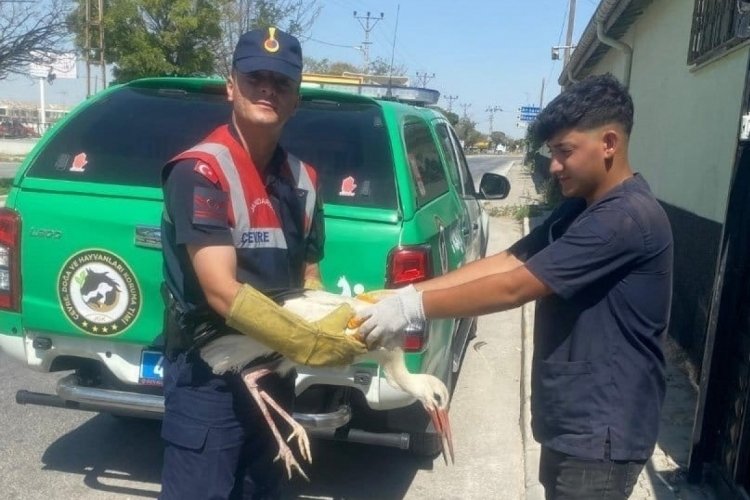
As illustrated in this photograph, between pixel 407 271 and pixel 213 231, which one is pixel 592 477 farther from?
pixel 407 271

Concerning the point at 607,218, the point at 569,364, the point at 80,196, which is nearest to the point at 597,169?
the point at 607,218

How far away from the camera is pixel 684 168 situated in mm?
7684

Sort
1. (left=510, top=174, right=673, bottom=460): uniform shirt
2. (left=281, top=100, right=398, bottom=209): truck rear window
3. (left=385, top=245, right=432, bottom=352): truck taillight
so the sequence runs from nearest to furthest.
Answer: (left=510, top=174, right=673, bottom=460): uniform shirt, (left=385, top=245, right=432, bottom=352): truck taillight, (left=281, top=100, right=398, bottom=209): truck rear window

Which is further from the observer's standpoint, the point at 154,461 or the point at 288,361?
the point at 154,461

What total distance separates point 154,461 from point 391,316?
2.78 meters

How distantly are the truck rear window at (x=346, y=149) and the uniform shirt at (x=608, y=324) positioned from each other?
5.23ft

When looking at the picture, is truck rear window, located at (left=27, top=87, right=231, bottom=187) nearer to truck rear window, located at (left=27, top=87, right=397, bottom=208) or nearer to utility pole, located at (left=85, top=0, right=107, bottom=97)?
truck rear window, located at (left=27, top=87, right=397, bottom=208)

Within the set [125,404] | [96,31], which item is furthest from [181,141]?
[96,31]

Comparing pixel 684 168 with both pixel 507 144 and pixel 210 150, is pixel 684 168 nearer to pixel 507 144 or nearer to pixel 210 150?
pixel 210 150

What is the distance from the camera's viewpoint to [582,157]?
7.68ft

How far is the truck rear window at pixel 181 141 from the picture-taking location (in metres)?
4.00

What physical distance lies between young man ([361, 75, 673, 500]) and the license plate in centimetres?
169

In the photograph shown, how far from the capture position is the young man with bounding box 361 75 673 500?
2.27 m

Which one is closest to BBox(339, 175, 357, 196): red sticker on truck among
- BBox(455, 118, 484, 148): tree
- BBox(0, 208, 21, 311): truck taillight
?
BBox(0, 208, 21, 311): truck taillight
